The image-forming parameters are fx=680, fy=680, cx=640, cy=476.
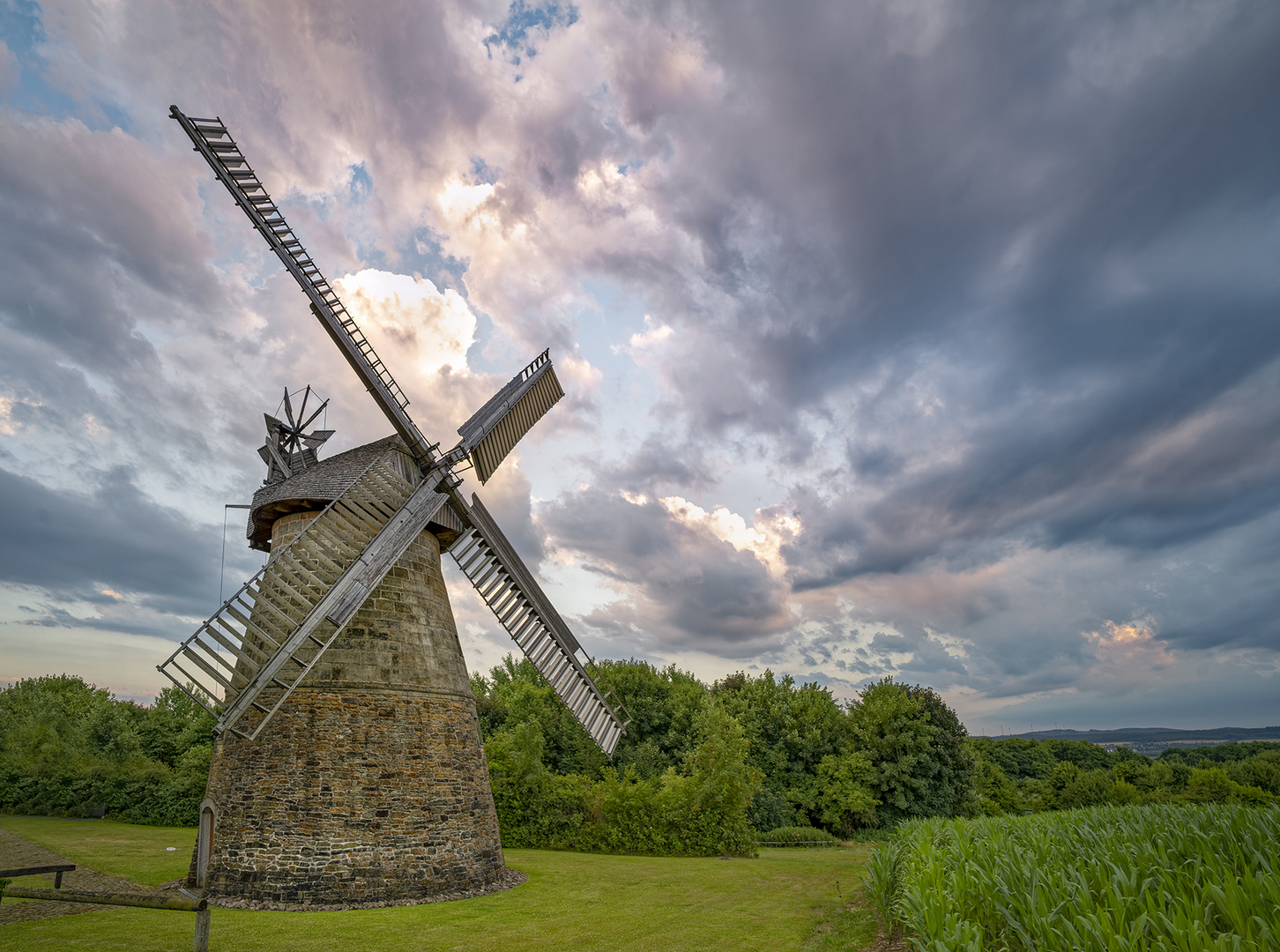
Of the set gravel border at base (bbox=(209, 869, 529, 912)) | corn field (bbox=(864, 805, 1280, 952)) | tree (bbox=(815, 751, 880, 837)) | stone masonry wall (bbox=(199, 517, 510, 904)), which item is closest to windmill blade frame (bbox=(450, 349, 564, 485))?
stone masonry wall (bbox=(199, 517, 510, 904))

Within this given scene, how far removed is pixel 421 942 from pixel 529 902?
3241mm

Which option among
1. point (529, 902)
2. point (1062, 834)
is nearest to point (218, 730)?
point (529, 902)

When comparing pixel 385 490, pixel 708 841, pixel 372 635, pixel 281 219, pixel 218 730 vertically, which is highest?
pixel 281 219

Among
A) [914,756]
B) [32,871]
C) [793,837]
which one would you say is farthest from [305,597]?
[914,756]

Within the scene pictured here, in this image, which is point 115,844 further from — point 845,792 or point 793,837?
point 845,792

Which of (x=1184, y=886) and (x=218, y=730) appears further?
(x=218, y=730)

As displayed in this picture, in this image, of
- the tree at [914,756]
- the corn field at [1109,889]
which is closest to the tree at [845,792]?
the tree at [914,756]

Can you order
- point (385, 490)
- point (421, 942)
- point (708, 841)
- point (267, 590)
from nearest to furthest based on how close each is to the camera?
1. point (421, 942)
2. point (267, 590)
3. point (385, 490)
4. point (708, 841)

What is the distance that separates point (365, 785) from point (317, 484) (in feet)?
19.1

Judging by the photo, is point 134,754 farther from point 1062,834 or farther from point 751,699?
point 1062,834

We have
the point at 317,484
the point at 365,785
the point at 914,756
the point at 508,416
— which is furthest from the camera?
the point at 914,756

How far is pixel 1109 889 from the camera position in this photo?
504 cm

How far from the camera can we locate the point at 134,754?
101ft

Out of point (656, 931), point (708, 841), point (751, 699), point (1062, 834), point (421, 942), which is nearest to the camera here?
point (1062, 834)
